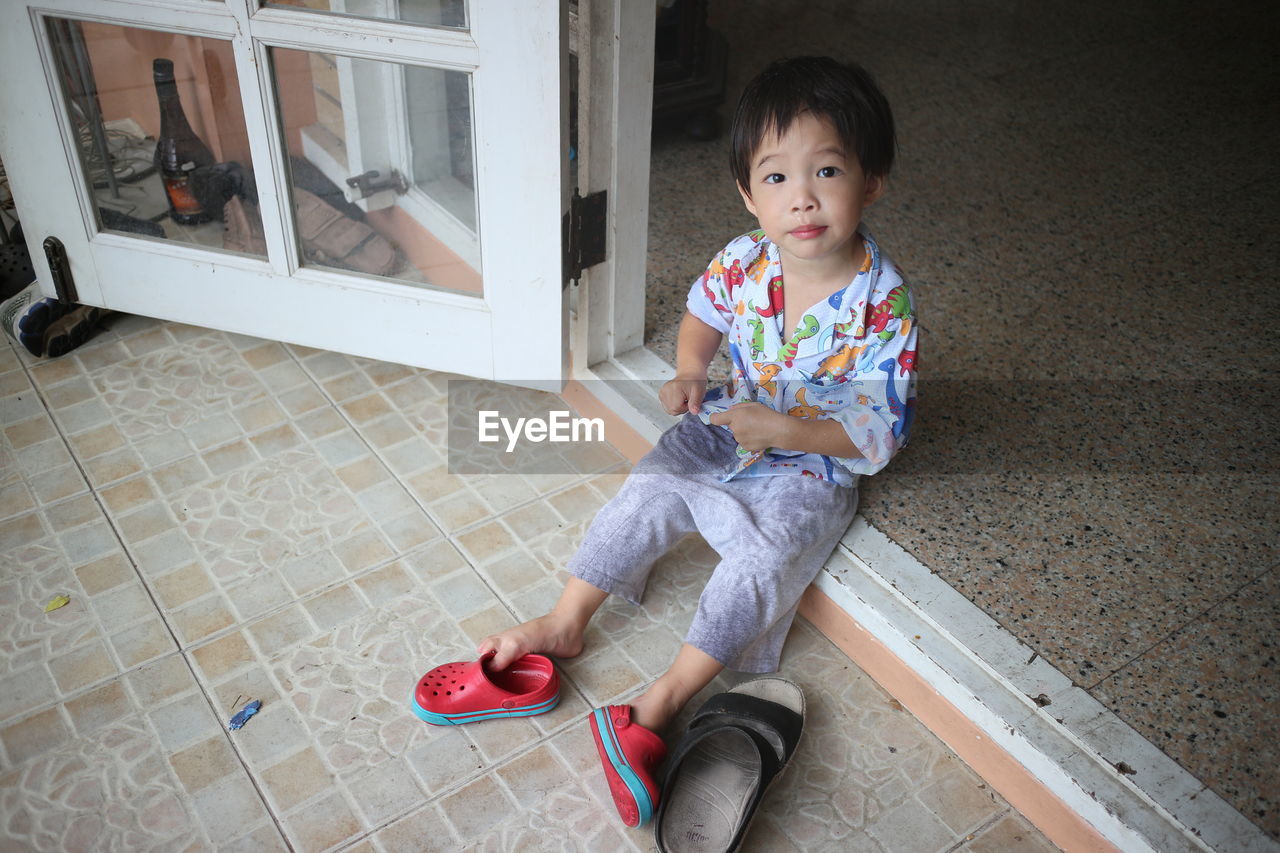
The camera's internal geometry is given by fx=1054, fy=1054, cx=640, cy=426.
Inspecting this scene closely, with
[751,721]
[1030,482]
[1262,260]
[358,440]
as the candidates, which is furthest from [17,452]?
[1262,260]

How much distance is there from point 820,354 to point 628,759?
544 mm

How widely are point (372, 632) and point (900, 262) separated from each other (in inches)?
47.8

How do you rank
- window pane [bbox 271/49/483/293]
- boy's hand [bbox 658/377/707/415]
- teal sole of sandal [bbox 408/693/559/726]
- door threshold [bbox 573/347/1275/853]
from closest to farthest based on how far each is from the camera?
door threshold [bbox 573/347/1275/853] → teal sole of sandal [bbox 408/693/559/726] → boy's hand [bbox 658/377/707/415] → window pane [bbox 271/49/483/293]

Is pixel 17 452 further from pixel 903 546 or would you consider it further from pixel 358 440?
pixel 903 546

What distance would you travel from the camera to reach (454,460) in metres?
1.72

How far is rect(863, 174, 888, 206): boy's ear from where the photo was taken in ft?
4.07

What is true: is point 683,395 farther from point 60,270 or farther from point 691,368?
point 60,270

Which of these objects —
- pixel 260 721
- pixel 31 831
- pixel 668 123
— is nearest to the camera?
pixel 31 831

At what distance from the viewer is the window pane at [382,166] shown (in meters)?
1.55

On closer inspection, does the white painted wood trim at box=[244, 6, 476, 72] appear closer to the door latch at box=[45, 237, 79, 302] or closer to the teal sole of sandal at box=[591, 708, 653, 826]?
the door latch at box=[45, 237, 79, 302]

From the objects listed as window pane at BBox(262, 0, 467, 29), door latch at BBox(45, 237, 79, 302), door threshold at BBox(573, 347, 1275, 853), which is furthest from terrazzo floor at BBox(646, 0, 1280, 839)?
door latch at BBox(45, 237, 79, 302)

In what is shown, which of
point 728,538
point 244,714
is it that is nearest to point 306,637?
point 244,714

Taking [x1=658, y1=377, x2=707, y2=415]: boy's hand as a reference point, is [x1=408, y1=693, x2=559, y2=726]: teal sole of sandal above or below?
below

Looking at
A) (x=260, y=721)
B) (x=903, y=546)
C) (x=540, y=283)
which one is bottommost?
(x=260, y=721)
